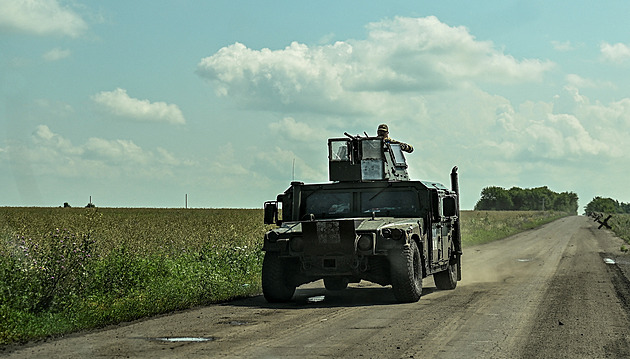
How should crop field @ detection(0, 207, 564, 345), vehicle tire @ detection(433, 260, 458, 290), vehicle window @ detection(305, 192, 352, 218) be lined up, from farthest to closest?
vehicle tire @ detection(433, 260, 458, 290) < vehicle window @ detection(305, 192, 352, 218) < crop field @ detection(0, 207, 564, 345)

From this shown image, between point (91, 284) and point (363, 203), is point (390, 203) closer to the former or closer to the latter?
point (363, 203)

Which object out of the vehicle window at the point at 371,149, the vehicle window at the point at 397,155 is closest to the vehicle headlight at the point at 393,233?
the vehicle window at the point at 371,149

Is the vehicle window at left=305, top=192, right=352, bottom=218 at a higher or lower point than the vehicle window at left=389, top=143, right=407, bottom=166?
lower

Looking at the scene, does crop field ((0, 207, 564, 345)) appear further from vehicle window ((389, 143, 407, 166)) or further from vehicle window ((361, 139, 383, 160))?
vehicle window ((389, 143, 407, 166))

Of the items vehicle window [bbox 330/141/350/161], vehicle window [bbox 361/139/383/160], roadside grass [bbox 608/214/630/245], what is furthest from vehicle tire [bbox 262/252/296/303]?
roadside grass [bbox 608/214/630/245]

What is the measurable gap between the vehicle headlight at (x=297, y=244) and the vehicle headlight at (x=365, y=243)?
1.02 m

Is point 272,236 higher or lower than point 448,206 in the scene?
lower

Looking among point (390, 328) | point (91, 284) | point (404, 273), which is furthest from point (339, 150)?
point (390, 328)

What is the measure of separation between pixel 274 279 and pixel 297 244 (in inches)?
31.6

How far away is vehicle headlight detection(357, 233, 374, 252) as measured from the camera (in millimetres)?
12617

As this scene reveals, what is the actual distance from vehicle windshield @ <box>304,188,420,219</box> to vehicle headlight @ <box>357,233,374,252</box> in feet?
→ 5.29

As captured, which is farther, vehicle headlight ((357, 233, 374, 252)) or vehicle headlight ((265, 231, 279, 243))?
vehicle headlight ((265, 231, 279, 243))

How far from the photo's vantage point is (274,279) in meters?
13.3

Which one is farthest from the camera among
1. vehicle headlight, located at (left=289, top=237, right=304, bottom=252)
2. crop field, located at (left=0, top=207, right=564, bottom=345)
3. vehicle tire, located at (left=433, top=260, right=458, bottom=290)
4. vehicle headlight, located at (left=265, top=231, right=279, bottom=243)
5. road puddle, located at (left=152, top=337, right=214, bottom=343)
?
vehicle tire, located at (left=433, top=260, right=458, bottom=290)
